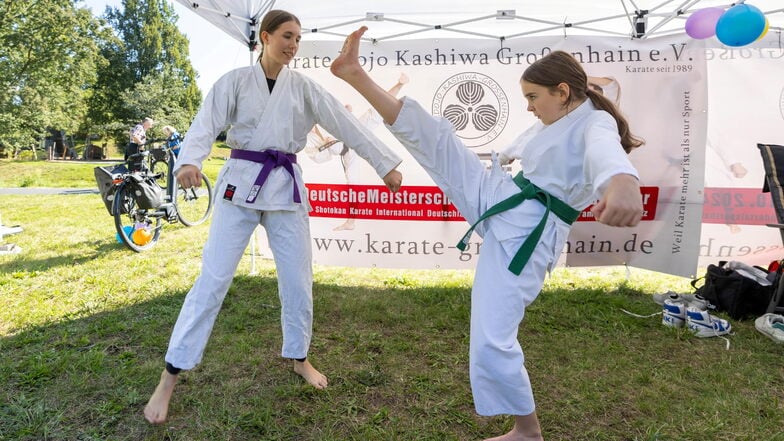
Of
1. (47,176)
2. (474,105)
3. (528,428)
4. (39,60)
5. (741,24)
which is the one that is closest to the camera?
(528,428)

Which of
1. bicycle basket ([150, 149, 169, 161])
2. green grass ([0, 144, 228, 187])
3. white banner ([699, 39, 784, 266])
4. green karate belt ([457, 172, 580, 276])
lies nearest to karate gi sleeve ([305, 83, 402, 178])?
green karate belt ([457, 172, 580, 276])

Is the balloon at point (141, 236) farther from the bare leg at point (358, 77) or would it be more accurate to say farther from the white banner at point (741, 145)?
the white banner at point (741, 145)

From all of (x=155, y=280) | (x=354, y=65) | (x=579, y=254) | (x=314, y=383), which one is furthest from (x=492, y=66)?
(x=155, y=280)

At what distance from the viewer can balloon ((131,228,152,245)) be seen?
503 cm

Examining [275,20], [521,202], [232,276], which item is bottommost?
[232,276]

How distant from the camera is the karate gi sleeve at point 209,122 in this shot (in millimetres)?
1943

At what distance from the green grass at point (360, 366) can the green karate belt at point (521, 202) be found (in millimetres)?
927

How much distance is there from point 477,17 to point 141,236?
411 cm

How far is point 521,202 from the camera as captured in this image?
5.69ft

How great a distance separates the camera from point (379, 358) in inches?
111

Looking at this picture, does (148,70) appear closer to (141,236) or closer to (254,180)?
(141,236)

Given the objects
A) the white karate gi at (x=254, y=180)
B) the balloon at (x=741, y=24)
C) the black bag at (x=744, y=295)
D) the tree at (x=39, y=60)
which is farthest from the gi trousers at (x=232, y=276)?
the tree at (x=39, y=60)

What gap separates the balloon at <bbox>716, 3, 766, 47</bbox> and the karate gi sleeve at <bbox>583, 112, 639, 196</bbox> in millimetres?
2068

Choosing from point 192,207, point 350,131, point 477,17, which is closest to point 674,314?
point 350,131
